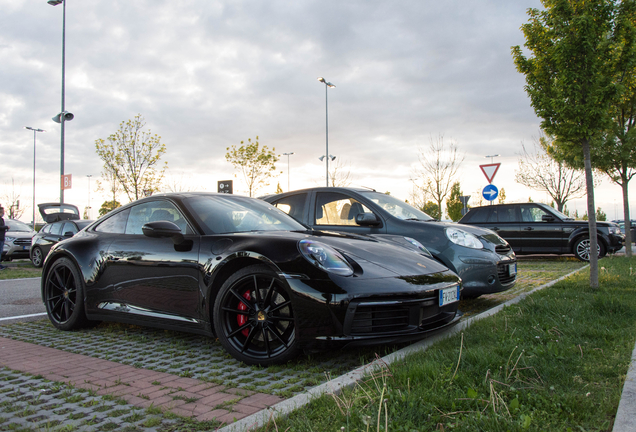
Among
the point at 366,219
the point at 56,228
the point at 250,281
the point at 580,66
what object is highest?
the point at 580,66

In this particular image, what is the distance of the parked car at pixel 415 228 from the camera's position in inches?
220

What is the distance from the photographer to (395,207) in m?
6.54

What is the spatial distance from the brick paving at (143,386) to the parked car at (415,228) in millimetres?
2756

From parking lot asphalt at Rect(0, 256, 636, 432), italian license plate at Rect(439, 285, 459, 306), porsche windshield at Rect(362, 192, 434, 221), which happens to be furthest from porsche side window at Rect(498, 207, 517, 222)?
parking lot asphalt at Rect(0, 256, 636, 432)

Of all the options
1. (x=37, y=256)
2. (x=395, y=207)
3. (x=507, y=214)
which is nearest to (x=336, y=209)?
(x=395, y=207)

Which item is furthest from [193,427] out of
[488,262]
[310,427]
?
[488,262]

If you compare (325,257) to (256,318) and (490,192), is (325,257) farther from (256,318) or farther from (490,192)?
(490,192)

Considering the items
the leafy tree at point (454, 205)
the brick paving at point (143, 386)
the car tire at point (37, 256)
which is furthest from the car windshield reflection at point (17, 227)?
the leafy tree at point (454, 205)

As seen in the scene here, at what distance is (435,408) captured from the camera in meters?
2.28

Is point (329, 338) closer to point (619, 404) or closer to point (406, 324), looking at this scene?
point (406, 324)

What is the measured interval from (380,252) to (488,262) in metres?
2.26

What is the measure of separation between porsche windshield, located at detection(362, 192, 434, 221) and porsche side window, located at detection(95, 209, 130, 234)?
10.3ft

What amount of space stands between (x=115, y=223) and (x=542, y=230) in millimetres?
11733

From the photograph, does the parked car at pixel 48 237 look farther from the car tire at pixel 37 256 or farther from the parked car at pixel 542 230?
the parked car at pixel 542 230
